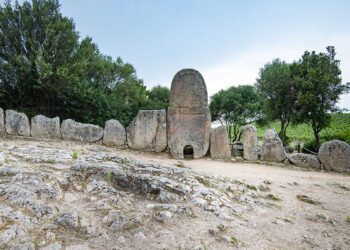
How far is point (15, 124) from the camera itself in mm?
7797

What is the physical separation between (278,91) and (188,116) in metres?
6.82

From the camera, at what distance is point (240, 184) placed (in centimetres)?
502

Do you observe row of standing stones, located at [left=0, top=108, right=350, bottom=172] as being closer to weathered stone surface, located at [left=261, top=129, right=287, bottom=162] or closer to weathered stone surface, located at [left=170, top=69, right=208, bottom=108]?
weathered stone surface, located at [left=261, top=129, right=287, bottom=162]

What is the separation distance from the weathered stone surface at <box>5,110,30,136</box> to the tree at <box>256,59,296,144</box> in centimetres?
1234

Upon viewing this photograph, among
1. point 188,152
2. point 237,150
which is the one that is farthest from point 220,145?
point 188,152

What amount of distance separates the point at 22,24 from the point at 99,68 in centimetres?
487

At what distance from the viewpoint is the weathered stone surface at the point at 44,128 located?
7914 millimetres

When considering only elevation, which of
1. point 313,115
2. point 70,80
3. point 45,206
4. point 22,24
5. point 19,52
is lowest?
point 45,206

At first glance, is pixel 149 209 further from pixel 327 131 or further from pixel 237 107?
pixel 327 131

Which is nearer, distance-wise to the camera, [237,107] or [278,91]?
[278,91]

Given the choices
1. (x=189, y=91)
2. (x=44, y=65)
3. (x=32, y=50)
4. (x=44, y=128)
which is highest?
(x=32, y=50)

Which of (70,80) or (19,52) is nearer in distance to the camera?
(70,80)

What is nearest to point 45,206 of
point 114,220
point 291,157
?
point 114,220

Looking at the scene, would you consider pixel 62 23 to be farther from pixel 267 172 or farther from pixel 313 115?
pixel 313 115
